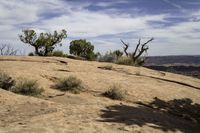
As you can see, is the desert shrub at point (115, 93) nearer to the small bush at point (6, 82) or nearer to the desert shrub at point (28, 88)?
the desert shrub at point (28, 88)

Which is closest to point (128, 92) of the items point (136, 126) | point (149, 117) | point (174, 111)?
point (174, 111)

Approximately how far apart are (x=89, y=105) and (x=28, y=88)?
7.86ft

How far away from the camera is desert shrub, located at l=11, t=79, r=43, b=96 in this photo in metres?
11.8

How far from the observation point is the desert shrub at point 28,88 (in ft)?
38.8

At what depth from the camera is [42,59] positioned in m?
18.9

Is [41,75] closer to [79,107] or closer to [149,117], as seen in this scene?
[79,107]

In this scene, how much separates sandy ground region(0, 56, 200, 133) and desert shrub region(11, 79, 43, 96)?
0.27 meters

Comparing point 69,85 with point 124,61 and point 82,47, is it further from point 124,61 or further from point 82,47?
point 82,47

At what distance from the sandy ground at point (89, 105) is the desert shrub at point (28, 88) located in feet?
0.87

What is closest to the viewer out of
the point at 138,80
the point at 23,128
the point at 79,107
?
the point at 23,128

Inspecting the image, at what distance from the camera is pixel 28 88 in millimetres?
11875

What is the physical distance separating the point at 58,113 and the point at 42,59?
32.0 ft

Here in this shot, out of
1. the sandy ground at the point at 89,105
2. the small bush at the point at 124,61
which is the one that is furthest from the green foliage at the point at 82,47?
the sandy ground at the point at 89,105

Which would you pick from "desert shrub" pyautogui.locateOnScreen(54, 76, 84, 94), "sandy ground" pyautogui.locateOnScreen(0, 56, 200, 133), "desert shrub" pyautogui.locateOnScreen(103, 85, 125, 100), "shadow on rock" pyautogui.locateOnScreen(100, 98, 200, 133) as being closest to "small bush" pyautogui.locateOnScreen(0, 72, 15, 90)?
"sandy ground" pyautogui.locateOnScreen(0, 56, 200, 133)
